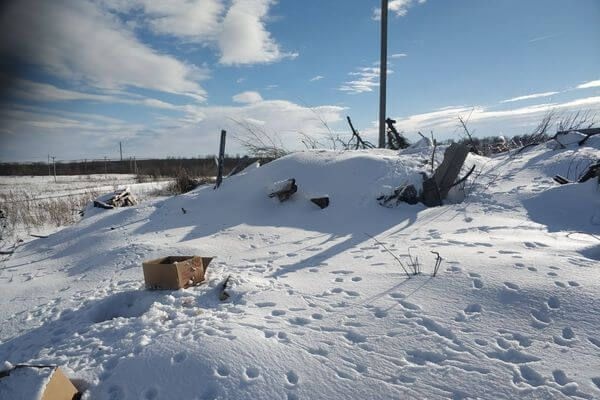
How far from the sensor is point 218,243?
5.07 m

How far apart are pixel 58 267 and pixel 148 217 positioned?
2016mm

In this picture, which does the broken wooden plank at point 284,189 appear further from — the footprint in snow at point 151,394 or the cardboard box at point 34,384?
the cardboard box at point 34,384

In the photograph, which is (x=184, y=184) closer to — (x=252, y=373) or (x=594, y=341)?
(x=252, y=373)

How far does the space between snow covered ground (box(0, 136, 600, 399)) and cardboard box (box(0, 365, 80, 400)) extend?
0.22m

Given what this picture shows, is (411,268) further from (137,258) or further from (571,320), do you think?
(137,258)

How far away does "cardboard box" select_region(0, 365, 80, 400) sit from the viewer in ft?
5.98

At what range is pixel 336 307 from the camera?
9.54 feet

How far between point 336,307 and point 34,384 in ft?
6.39

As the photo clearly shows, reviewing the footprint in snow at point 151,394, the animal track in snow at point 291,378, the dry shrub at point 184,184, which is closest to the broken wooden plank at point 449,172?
the animal track in snow at point 291,378

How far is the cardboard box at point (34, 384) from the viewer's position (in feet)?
5.98

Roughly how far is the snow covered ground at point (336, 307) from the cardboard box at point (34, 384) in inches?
8.6

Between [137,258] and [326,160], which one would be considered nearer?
[137,258]

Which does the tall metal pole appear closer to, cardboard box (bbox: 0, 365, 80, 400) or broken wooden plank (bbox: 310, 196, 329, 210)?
broken wooden plank (bbox: 310, 196, 329, 210)

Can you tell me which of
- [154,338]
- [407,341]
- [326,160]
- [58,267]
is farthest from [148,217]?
[407,341]
